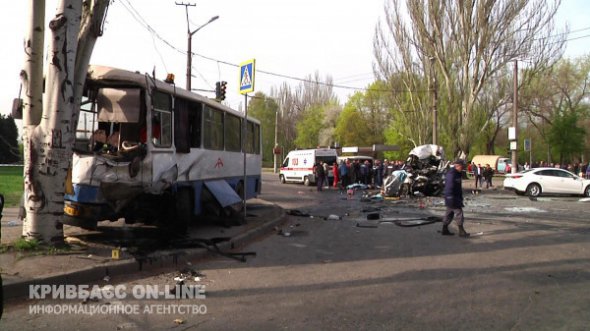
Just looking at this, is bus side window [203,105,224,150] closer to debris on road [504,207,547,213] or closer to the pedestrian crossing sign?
the pedestrian crossing sign

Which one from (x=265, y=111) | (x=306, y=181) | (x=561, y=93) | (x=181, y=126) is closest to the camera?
(x=181, y=126)

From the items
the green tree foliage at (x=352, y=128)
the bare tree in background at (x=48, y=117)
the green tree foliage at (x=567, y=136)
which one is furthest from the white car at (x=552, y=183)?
the green tree foliage at (x=352, y=128)

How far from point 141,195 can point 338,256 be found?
3.63 m

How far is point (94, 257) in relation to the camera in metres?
6.74

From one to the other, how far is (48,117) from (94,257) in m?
2.19

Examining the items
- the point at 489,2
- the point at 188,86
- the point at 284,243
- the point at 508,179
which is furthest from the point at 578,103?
the point at 284,243

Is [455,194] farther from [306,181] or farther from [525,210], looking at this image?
[306,181]

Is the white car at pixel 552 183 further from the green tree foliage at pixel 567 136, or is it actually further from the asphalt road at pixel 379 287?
the green tree foliage at pixel 567 136

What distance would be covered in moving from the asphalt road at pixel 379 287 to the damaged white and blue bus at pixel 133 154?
169cm

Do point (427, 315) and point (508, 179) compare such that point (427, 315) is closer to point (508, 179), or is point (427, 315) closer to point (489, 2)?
point (508, 179)

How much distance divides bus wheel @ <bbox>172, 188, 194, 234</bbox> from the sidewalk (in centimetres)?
26

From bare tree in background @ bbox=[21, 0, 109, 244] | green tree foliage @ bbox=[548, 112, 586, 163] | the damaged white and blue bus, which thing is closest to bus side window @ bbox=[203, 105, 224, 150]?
the damaged white and blue bus

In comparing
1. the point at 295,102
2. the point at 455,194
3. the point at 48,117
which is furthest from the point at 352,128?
the point at 48,117

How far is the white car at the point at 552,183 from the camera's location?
21.2 meters
